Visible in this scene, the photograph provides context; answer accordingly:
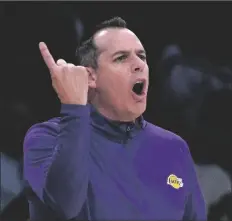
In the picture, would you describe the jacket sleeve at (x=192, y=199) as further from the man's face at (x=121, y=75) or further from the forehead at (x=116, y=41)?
the forehead at (x=116, y=41)

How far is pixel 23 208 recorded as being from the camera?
6.63 feet

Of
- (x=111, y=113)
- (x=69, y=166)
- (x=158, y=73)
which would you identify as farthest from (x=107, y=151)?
(x=158, y=73)

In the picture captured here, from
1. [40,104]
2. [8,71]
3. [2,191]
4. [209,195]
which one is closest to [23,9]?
[8,71]

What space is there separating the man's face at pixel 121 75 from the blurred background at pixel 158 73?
3.12 feet

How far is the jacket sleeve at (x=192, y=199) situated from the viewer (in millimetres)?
1073

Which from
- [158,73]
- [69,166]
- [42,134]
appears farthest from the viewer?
[158,73]

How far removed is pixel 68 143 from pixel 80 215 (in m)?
0.20

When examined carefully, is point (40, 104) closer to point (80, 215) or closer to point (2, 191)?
point (2, 191)

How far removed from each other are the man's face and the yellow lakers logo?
0.16m

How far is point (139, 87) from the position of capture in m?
1.05

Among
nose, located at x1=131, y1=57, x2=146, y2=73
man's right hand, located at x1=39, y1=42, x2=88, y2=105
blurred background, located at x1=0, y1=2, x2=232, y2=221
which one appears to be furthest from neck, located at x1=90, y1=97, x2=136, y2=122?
blurred background, located at x1=0, y1=2, x2=232, y2=221

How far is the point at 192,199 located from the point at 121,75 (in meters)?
0.34

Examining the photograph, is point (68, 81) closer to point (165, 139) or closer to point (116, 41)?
point (116, 41)

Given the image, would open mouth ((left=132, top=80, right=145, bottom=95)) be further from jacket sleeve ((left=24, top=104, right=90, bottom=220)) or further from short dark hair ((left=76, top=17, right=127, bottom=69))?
jacket sleeve ((left=24, top=104, right=90, bottom=220))
